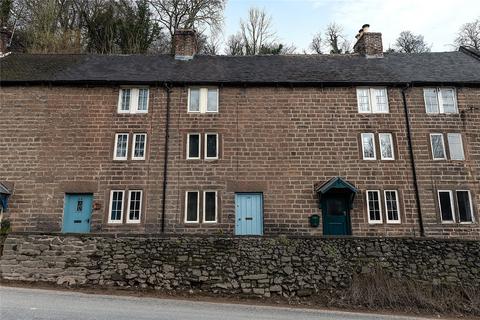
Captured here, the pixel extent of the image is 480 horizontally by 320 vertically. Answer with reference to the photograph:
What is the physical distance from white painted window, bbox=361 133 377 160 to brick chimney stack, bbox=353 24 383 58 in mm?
5886

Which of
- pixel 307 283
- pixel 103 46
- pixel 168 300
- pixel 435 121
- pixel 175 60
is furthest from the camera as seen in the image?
pixel 103 46

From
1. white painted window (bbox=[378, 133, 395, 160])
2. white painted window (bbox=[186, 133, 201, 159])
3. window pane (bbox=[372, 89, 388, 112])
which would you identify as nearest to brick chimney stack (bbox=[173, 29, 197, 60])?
white painted window (bbox=[186, 133, 201, 159])

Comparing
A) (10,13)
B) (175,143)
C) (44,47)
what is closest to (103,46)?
(44,47)

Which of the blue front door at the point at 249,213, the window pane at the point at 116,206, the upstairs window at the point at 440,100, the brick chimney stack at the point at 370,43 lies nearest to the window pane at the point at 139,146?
the window pane at the point at 116,206

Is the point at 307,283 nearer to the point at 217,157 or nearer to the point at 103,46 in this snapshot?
the point at 217,157

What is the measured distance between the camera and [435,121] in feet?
56.5

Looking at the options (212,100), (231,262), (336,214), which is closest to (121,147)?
(212,100)

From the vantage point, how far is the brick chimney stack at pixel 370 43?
20.4 m

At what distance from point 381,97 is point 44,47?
24.7m

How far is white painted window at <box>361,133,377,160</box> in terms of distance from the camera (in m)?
16.9

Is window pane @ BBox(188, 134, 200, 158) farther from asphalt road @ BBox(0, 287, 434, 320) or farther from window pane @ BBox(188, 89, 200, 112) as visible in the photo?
asphalt road @ BBox(0, 287, 434, 320)

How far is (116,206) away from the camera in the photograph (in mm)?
16031

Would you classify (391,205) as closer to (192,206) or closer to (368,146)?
(368,146)

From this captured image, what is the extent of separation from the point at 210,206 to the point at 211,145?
293 centimetres
